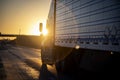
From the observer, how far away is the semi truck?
24.1 ft

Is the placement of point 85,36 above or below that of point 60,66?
above

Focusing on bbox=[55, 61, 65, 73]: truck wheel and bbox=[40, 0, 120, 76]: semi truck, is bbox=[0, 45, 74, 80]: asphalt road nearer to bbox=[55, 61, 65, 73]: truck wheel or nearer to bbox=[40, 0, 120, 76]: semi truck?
bbox=[55, 61, 65, 73]: truck wheel

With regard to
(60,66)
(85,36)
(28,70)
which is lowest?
(28,70)

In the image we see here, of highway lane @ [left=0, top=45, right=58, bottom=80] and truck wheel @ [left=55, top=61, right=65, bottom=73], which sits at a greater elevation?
truck wheel @ [left=55, top=61, right=65, bottom=73]

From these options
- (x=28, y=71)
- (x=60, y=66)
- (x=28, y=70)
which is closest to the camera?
(x=60, y=66)

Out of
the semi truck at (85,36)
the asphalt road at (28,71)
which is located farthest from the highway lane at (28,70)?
the semi truck at (85,36)

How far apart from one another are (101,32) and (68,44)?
12.0ft

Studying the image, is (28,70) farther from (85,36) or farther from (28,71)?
(85,36)

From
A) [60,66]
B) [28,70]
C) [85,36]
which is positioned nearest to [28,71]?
[28,70]

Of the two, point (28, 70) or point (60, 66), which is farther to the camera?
point (28, 70)

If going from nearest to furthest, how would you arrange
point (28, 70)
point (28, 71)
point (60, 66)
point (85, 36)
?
point (85, 36) < point (60, 66) < point (28, 71) < point (28, 70)

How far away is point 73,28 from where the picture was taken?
10.5m

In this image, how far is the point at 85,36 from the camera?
9109 millimetres


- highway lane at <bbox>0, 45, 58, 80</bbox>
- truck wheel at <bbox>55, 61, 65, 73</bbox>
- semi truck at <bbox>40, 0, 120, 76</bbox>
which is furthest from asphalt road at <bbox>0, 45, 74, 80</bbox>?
semi truck at <bbox>40, 0, 120, 76</bbox>
